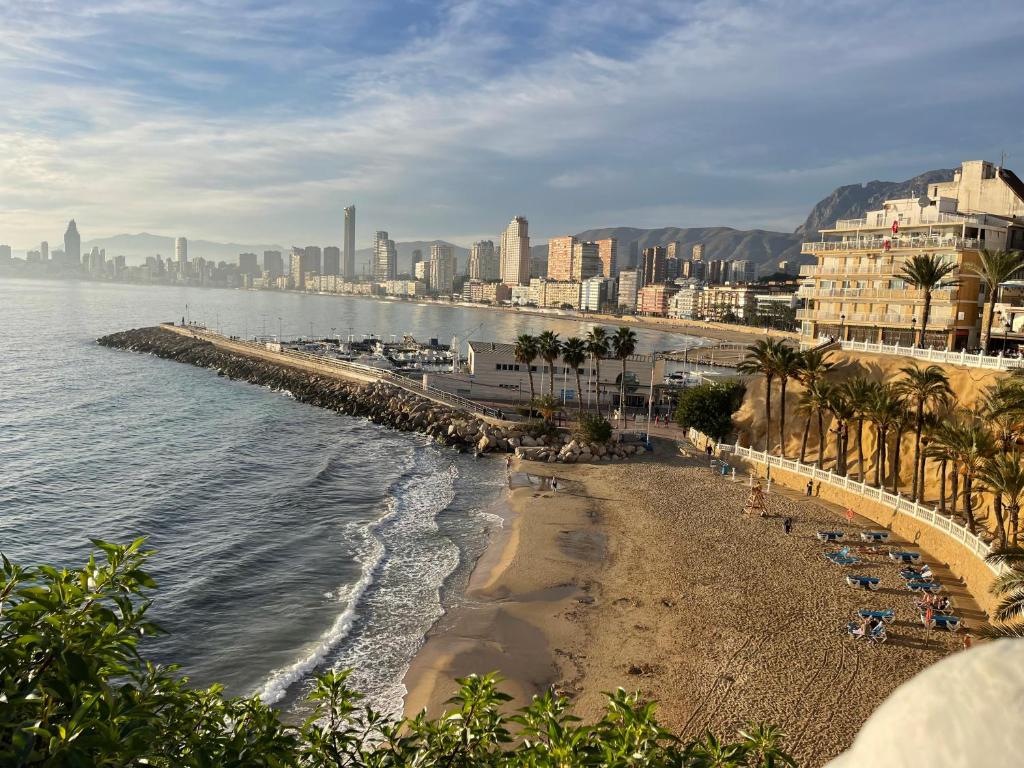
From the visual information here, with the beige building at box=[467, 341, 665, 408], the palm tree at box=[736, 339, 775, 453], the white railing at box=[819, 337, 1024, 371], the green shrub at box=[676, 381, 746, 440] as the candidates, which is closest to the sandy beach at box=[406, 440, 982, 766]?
the palm tree at box=[736, 339, 775, 453]

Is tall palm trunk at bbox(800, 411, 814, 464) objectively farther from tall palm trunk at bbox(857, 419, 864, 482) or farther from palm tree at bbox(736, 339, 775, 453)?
tall palm trunk at bbox(857, 419, 864, 482)

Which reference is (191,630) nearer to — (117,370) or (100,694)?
(100,694)

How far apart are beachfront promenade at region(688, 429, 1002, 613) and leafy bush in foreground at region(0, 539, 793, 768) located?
20422 millimetres

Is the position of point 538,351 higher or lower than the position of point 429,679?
higher

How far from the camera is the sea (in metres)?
21.4

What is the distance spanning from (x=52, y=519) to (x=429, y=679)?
23637 mm

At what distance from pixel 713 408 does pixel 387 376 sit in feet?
121

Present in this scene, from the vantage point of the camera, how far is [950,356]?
33719mm

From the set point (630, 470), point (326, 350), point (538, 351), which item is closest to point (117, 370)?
point (326, 350)

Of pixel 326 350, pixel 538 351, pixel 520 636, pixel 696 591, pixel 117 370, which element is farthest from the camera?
pixel 326 350

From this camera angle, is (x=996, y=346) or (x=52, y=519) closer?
(x=52, y=519)

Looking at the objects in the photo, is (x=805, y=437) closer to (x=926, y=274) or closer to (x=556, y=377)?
(x=926, y=274)

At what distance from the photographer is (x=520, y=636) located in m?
21.9

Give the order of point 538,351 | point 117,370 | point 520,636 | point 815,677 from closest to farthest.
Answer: point 815,677, point 520,636, point 538,351, point 117,370
